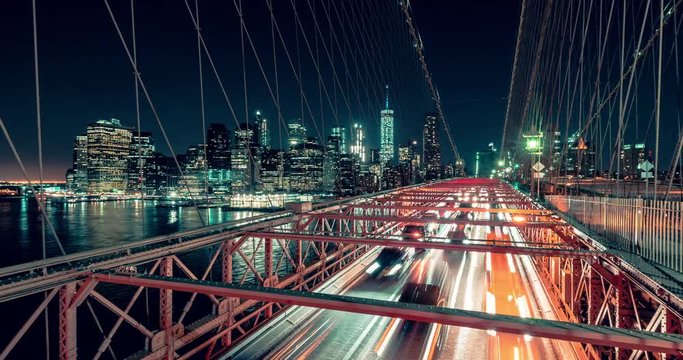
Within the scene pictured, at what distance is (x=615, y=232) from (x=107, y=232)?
76.2 metres

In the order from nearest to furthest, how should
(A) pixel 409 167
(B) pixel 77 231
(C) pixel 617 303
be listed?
(C) pixel 617 303 < (B) pixel 77 231 < (A) pixel 409 167

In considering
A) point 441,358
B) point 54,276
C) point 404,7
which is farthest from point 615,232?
point 404,7

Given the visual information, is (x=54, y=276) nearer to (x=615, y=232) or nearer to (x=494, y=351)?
(x=494, y=351)

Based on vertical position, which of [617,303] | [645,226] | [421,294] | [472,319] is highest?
[645,226]

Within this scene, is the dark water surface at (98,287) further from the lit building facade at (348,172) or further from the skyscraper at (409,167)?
the skyscraper at (409,167)

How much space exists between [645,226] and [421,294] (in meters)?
8.46

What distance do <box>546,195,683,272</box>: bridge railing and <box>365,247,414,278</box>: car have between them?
9887mm

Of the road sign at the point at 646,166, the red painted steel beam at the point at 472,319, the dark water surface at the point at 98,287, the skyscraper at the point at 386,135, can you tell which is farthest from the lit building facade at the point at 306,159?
the red painted steel beam at the point at 472,319

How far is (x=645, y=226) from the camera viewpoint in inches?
272

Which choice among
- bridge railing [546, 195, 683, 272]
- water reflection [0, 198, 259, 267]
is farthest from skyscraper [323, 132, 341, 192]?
bridge railing [546, 195, 683, 272]

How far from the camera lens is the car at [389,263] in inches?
707

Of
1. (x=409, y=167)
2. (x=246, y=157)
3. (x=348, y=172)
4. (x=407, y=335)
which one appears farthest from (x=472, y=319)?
(x=348, y=172)

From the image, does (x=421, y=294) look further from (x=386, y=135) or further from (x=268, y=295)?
(x=386, y=135)

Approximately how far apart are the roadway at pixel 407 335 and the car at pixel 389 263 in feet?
5.57
